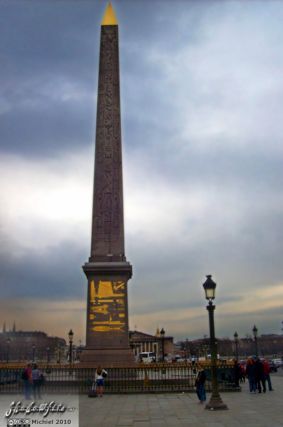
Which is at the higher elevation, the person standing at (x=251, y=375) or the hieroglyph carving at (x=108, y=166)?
the hieroglyph carving at (x=108, y=166)

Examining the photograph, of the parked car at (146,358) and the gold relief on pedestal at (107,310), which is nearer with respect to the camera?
the gold relief on pedestal at (107,310)

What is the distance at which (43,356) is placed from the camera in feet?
468

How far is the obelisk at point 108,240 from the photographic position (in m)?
21.3

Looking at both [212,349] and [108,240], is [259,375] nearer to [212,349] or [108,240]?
[212,349]

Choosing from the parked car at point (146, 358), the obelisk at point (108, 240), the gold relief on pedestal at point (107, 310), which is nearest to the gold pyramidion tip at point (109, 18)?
the obelisk at point (108, 240)

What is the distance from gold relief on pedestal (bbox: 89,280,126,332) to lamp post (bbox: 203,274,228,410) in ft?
26.0

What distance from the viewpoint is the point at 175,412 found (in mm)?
13305

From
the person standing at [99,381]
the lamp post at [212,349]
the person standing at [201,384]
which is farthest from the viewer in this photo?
the person standing at [99,381]

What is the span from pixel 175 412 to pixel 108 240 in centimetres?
1088

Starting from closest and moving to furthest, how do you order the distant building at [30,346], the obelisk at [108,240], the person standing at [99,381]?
1. the person standing at [99,381]
2. the obelisk at [108,240]
3. the distant building at [30,346]

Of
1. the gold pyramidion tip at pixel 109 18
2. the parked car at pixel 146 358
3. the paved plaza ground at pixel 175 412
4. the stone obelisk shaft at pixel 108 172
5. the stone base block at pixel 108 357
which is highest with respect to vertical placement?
the gold pyramidion tip at pixel 109 18

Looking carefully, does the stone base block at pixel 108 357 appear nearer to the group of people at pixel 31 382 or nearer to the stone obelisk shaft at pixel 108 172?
the group of people at pixel 31 382

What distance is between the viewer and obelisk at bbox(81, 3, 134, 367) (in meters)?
21.3

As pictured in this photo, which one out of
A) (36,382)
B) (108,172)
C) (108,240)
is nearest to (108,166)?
(108,172)
